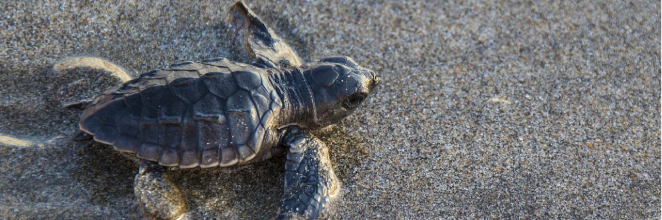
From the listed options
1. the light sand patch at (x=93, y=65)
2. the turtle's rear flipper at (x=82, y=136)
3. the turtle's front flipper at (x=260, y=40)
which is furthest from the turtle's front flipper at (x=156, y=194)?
the turtle's front flipper at (x=260, y=40)

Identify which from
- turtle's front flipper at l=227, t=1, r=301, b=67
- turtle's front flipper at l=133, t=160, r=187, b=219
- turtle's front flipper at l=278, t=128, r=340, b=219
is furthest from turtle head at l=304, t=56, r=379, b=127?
turtle's front flipper at l=133, t=160, r=187, b=219

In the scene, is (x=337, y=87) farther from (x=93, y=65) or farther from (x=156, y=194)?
(x=93, y=65)

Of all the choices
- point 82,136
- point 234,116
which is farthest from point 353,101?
point 82,136

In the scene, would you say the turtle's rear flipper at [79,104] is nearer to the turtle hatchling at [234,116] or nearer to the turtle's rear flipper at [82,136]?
the turtle hatchling at [234,116]

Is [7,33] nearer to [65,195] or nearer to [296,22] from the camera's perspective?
[65,195]

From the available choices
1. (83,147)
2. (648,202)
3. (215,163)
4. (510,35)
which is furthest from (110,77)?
(648,202)
